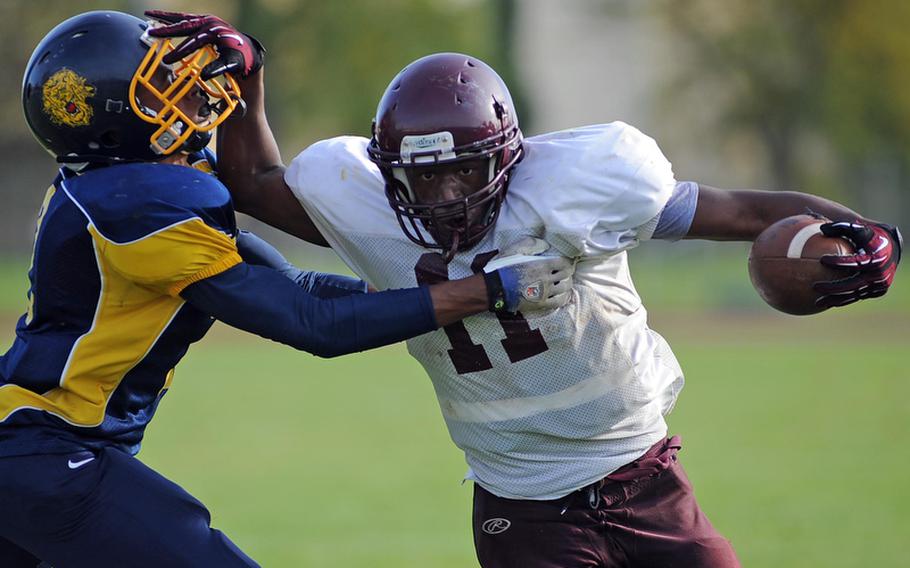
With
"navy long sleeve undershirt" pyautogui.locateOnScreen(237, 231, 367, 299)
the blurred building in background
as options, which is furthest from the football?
the blurred building in background

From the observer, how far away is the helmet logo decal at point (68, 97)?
311cm

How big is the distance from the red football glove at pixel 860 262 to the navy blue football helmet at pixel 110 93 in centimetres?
155

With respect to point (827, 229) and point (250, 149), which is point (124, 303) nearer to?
point (250, 149)

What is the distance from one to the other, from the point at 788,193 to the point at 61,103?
1835mm

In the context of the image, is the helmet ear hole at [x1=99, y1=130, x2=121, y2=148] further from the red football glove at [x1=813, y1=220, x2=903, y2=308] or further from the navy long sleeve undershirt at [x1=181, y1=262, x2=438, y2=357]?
the red football glove at [x1=813, y1=220, x2=903, y2=308]

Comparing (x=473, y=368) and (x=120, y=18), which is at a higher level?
(x=120, y=18)

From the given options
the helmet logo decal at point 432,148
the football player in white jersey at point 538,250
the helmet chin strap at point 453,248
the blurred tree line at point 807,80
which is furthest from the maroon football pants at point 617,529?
the blurred tree line at point 807,80

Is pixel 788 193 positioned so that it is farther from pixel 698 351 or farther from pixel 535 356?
pixel 698 351

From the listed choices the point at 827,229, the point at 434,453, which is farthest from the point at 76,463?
the point at 434,453

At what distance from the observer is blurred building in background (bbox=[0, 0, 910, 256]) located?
29062 millimetres

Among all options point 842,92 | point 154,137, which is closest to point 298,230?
point 154,137

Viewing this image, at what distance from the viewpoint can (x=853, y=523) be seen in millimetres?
6883

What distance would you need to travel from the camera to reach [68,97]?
3111 mm

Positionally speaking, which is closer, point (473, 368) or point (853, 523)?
point (473, 368)
